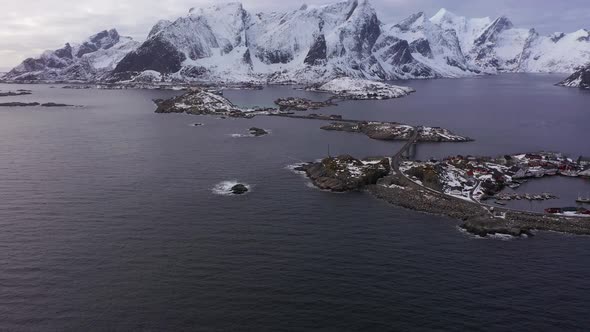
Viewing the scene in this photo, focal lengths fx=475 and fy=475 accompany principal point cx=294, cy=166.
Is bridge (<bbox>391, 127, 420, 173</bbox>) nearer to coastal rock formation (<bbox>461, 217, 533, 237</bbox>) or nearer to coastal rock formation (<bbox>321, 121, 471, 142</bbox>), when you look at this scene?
coastal rock formation (<bbox>321, 121, 471, 142</bbox>)

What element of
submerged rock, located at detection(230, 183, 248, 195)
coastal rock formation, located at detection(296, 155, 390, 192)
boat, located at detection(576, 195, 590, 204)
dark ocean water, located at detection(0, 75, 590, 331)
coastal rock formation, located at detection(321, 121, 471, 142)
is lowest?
dark ocean water, located at detection(0, 75, 590, 331)

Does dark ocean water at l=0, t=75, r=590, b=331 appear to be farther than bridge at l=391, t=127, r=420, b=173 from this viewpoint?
No

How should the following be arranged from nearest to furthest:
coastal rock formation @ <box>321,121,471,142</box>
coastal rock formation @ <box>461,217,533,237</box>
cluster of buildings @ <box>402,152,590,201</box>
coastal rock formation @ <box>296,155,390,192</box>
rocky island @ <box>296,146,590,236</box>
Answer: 1. coastal rock formation @ <box>461,217,533,237</box>
2. rocky island @ <box>296,146,590,236</box>
3. cluster of buildings @ <box>402,152,590,201</box>
4. coastal rock formation @ <box>296,155,390,192</box>
5. coastal rock formation @ <box>321,121,471,142</box>

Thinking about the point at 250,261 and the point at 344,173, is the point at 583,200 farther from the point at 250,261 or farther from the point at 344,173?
the point at 250,261

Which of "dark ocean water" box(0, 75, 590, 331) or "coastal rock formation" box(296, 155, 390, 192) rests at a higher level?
"coastal rock formation" box(296, 155, 390, 192)

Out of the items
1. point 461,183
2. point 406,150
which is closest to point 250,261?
point 461,183

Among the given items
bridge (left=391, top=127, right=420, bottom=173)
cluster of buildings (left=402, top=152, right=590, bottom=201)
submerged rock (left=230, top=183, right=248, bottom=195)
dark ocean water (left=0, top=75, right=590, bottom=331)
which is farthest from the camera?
bridge (left=391, top=127, right=420, bottom=173)

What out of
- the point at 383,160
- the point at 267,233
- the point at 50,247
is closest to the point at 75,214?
the point at 50,247

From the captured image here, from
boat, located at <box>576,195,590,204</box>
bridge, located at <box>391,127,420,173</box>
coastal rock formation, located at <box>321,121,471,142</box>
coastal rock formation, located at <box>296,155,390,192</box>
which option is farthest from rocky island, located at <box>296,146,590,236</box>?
coastal rock formation, located at <box>321,121,471,142</box>

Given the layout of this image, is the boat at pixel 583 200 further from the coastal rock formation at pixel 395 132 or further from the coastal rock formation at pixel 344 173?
the coastal rock formation at pixel 395 132
